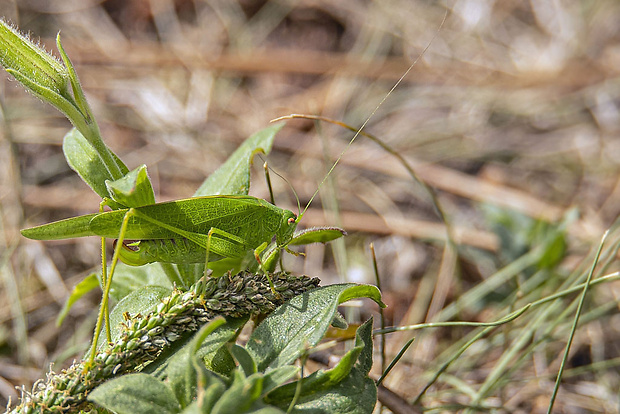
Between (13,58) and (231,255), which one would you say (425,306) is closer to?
(231,255)

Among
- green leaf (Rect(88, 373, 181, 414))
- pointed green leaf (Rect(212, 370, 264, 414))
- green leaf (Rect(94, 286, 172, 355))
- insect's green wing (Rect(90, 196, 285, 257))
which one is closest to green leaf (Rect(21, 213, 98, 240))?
insect's green wing (Rect(90, 196, 285, 257))

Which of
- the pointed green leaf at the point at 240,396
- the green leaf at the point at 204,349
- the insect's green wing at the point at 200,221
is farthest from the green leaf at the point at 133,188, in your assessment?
the pointed green leaf at the point at 240,396

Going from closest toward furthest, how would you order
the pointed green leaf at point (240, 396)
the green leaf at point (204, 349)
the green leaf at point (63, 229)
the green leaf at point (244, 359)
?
the pointed green leaf at point (240, 396)
the green leaf at point (244, 359)
the green leaf at point (204, 349)
the green leaf at point (63, 229)

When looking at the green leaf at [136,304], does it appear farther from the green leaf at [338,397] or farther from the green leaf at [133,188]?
the green leaf at [338,397]

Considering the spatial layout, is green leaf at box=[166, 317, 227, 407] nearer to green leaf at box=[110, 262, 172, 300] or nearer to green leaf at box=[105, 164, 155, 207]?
green leaf at box=[105, 164, 155, 207]

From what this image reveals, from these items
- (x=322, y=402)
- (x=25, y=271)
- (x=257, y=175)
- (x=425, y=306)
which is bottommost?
(x=425, y=306)

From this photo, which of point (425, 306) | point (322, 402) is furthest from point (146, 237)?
point (425, 306)
